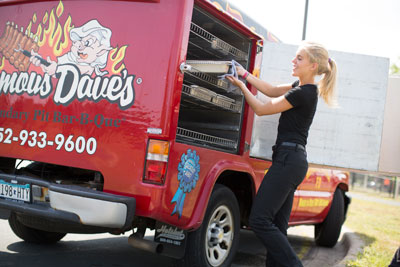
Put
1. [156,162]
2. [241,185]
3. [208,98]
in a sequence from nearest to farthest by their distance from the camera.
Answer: [156,162]
[208,98]
[241,185]

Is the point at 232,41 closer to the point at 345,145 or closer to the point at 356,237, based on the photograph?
the point at 345,145

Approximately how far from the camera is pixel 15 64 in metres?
4.29

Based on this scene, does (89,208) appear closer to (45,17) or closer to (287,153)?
(287,153)

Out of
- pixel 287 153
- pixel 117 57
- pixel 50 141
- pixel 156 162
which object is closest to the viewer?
pixel 156 162

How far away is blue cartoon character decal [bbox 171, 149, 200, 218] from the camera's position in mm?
3670

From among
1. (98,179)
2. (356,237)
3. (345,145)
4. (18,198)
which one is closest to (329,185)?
(356,237)

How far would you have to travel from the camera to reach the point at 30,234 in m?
5.12

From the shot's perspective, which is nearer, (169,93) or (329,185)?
(169,93)

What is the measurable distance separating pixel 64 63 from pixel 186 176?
1.47 metres

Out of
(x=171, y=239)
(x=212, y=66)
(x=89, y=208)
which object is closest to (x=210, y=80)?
(x=212, y=66)

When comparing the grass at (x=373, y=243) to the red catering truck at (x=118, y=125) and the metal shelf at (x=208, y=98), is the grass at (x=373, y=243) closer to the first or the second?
the red catering truck at (x=118, y=125)

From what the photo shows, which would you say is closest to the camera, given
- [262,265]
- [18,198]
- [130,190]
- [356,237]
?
[130,190]

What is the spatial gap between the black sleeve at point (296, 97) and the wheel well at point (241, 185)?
120cm

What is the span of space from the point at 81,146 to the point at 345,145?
285 cm
